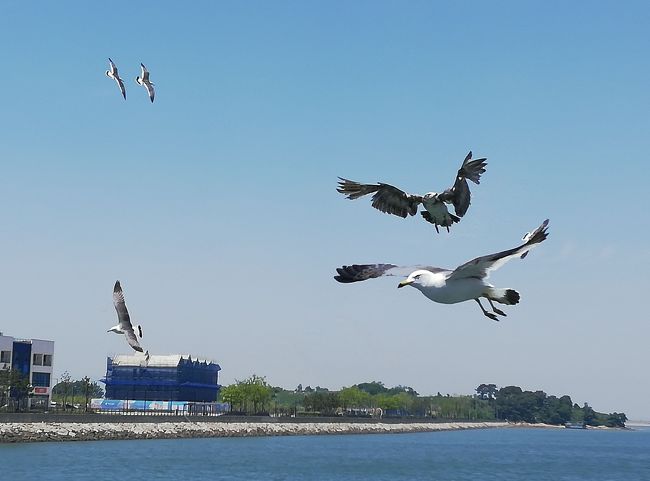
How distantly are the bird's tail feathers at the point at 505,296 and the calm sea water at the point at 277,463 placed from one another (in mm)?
69198

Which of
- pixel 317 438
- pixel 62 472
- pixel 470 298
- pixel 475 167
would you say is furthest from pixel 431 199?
pixel 317 438

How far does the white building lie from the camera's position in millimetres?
128500

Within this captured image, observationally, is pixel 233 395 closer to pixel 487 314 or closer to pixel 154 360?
pixel 154 360

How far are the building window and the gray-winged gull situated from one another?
11273 centimetres

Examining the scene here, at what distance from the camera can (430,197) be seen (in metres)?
16.5

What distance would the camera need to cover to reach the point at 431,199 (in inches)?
646

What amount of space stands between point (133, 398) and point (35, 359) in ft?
155

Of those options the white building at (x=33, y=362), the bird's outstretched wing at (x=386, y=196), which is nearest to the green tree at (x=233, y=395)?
the white building at (x=33, y=362)

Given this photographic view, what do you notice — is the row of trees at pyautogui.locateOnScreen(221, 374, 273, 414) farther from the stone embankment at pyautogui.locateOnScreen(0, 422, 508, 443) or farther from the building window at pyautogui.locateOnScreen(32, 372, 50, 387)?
the building window at pyautogui.locateOnScreen(32, 372, 50, 387)

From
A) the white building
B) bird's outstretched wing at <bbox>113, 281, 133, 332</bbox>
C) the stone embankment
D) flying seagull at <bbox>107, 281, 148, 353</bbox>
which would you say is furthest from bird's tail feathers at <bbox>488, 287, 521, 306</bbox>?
the white building

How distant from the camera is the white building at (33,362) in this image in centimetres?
12850

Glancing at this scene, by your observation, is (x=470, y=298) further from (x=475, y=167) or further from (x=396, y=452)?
(x=396, y=452)

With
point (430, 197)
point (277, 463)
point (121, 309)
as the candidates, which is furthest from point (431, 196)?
point (277, 463)

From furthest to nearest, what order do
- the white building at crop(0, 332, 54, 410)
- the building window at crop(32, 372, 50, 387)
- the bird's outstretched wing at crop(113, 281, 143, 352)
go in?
the building window at crop(32, 372, 50, 387) < the white building at crop(0, 332, 54, 410) < the bird's outstretched wing at crop(113, 281, 143, 352)
